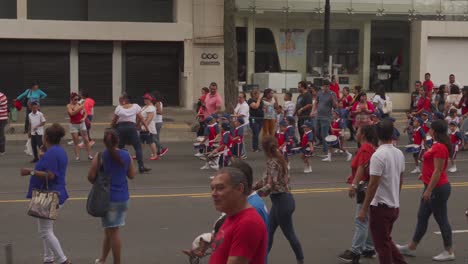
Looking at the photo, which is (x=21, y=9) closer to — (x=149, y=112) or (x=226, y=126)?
(x=149, y=112)

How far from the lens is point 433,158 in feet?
27.1

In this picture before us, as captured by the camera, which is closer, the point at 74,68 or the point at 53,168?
the point at 53,168

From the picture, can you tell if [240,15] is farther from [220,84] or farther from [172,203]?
[172,203]

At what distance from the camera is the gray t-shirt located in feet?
60.0

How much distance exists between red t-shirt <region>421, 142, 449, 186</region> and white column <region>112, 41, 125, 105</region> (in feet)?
72.1

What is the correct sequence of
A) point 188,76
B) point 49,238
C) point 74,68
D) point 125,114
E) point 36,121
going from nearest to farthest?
point 49,238
point 125,114
point 36,121
point 74,68
point 188,76

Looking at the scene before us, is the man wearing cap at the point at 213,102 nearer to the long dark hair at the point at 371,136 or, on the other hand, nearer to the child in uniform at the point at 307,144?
the child in uniform at the point at 307,144

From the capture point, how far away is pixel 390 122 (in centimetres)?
773

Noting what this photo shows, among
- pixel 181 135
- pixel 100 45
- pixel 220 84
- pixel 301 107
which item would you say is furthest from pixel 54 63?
pixel 301 107

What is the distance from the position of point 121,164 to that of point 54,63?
856 inches

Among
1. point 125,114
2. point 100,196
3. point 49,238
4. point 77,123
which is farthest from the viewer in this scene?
point 77,123

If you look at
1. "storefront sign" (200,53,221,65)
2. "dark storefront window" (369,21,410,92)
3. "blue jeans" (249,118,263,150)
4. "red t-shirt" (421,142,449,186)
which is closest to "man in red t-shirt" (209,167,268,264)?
"red t-shirt" (421,142,449,186)

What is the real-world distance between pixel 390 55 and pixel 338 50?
230 cm

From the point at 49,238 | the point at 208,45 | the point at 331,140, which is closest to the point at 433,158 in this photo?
the point at 49,238
